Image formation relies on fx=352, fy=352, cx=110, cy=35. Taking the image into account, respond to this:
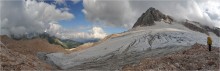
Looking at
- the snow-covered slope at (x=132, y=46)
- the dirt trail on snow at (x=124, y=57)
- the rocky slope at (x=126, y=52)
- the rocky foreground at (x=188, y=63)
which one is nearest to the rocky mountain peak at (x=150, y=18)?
the snow-covered slope at (x=132, y=46)

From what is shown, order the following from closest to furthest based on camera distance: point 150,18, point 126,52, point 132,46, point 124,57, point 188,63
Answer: point 188,63 → point 124,57 → point 126,52 → point 132,46 → point 150,18

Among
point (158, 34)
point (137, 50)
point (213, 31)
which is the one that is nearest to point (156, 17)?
point (213, 31)

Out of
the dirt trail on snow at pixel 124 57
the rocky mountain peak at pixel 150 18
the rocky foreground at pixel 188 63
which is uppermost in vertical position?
the rocky mountain peak at pixel 150 18

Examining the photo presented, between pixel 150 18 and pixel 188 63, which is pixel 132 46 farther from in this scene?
pixel 150 18

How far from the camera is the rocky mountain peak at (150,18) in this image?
10536 centimetres

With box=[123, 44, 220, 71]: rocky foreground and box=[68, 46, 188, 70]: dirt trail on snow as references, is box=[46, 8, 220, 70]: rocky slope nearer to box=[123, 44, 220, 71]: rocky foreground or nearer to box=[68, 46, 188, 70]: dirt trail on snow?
box=[68, 46, 188, 70]: dirt trail on snow

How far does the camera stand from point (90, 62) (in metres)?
50.7

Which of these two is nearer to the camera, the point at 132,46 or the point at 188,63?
the point at 188,63

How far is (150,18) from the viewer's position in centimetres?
10594

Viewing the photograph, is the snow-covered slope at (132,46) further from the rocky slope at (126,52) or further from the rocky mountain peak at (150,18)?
the rocky mountain peak at (150,18)

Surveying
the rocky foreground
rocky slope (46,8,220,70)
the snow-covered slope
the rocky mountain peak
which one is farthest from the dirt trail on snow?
the rocky mountain peak

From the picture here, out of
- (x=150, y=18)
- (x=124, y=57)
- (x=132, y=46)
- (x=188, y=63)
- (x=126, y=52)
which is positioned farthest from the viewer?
(x=150, y=18)

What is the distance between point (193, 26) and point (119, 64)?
67215 millimetres

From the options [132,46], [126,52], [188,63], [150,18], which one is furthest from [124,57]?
[150,18]
